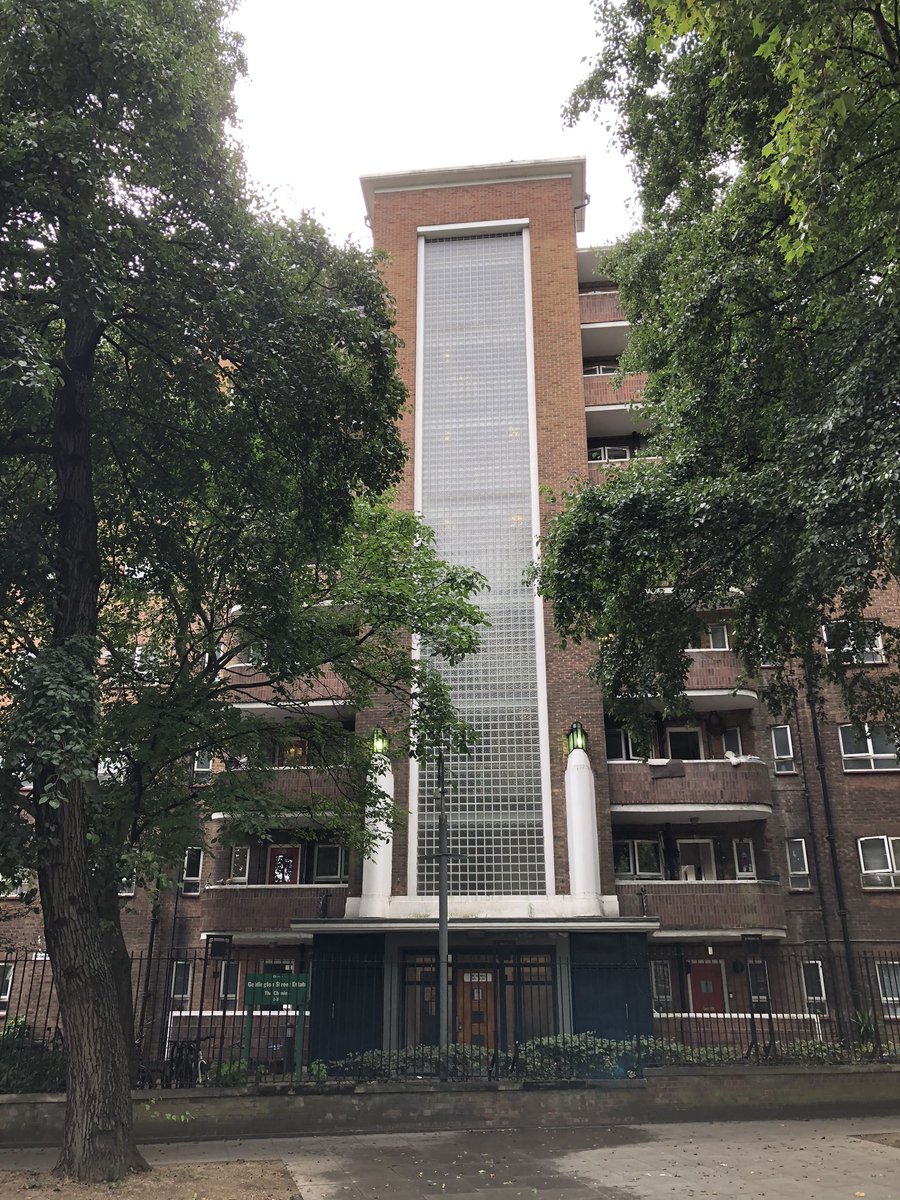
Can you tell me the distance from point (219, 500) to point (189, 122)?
4.97 m

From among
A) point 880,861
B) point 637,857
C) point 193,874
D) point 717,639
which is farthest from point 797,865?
point 193,874

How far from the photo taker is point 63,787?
9547mm

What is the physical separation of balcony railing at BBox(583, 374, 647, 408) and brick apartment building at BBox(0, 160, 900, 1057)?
0.29 feet

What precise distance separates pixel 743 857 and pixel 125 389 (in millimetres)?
20265

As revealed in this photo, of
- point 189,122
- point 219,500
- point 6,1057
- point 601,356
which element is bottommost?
point 6,1057

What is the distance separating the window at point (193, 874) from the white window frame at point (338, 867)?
318 cm

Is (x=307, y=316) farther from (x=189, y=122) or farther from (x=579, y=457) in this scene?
(x=579, y=457)

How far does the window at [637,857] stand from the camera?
79.5 feet

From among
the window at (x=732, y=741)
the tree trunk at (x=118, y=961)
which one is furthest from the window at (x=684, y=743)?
the tree trunk at (x=118, y=961)

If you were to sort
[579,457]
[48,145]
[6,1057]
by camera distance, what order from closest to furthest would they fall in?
[48,145], [6,1057], [579,457]

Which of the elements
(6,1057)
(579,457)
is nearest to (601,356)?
(579,457)

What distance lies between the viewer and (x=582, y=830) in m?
21.8

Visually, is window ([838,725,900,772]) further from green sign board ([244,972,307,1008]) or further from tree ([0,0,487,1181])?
tree ([0,0,487,1181])

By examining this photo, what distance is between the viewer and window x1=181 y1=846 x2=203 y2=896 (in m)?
25.0
